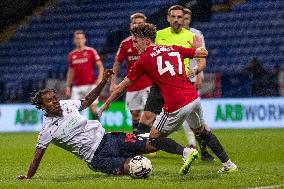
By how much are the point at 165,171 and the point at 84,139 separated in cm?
125

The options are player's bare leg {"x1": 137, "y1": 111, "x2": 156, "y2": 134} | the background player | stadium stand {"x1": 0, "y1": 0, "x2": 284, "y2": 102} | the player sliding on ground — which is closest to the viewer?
the player sliding on ground

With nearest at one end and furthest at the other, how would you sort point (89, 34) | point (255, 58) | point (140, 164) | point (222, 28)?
point (140, 164) < point (255, 58) < point (222, 28) < point (89, 34)

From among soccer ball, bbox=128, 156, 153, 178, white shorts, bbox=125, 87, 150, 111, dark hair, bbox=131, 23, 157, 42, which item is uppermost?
dark hair, bbox=131, 23, 157, 42

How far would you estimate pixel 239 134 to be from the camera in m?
18.4

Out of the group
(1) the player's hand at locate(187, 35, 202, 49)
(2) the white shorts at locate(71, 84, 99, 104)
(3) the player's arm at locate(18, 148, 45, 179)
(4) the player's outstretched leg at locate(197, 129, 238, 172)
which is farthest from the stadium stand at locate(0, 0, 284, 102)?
(3) the player's arm at locate(18, 148, 45, 179)

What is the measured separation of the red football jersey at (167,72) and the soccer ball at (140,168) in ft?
2.30

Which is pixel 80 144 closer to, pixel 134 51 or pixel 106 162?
pixel 106 162

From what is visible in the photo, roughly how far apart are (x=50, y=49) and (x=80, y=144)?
18120 mm

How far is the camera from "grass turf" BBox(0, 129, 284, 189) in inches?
351

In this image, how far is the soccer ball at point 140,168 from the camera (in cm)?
940

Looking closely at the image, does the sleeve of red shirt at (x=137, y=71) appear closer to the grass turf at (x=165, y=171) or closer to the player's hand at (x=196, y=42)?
the grass turf at (x=165, y=171)

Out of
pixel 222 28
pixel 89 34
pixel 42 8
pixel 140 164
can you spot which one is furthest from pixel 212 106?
pixel 140 164

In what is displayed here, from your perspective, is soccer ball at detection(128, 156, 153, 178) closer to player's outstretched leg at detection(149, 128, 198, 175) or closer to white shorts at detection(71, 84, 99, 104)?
player's outstretched leg at detection(149, 128, 198, 175)

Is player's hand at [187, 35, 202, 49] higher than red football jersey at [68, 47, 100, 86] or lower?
higher
